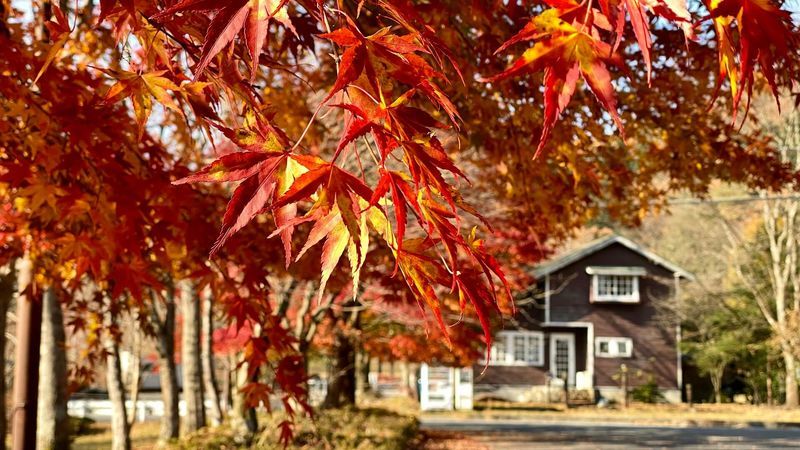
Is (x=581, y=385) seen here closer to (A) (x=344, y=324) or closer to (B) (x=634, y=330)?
(B) (x=634, y=330)

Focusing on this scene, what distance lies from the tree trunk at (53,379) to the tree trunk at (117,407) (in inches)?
67.6

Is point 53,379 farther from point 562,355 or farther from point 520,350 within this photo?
point 562,355

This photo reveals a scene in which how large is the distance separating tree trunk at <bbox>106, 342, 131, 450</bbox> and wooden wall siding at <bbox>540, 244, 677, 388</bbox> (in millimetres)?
25487

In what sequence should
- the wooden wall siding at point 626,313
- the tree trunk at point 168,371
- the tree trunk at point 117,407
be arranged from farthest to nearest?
the wooden wall siding at point 626,313
the tree trunk at point 168,371
the tree trunk at point 117,407

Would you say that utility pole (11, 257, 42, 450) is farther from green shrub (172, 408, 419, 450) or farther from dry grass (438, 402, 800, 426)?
dry grass (438, 402, 800, 426)

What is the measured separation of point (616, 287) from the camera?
37094 mm

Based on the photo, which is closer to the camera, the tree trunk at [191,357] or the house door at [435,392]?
the tree trunk at [191,357]

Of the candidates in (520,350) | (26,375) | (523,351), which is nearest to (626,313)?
(523,351)

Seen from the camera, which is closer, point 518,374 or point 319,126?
point 319,126

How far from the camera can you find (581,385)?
35406 mm

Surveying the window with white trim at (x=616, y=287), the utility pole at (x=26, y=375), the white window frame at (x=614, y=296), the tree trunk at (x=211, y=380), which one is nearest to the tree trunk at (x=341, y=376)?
the tree trunk at (x=211, y=380)

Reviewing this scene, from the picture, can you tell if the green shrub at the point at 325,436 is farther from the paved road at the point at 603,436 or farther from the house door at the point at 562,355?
the house door at the point at 562,355

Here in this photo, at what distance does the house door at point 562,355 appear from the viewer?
3597 cm

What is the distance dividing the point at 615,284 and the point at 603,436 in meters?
16.7
